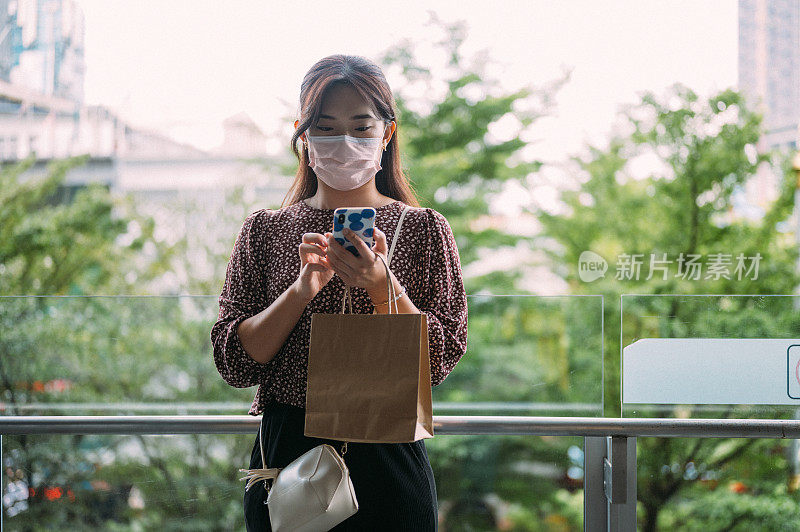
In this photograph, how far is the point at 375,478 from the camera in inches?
38.1

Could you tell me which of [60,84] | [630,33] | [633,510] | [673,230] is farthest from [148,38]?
[633,510]

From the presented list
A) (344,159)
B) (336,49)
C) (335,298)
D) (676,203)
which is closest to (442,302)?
(335,298)

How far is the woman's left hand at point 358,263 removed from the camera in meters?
0.85

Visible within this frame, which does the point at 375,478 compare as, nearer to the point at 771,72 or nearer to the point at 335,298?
the point at 335,298

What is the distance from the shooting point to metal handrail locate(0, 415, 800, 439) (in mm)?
1333

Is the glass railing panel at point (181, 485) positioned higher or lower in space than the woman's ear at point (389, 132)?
lower

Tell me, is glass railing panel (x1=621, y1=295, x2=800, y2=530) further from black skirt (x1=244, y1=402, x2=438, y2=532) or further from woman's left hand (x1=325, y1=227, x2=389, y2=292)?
woman's left hand (x1=325, y1=227, x2=389, y2=292)

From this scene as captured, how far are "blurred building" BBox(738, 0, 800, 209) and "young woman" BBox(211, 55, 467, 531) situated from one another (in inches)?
133

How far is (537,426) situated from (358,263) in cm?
68

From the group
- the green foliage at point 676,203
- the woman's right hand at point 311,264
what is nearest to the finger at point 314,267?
the woman's right hand at point 311,264

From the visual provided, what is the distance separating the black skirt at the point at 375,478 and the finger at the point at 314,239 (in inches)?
10.3

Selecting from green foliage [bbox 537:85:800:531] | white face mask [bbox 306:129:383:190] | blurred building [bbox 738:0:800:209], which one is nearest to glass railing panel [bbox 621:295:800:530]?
white face mask [bbox 306:129:383:190]

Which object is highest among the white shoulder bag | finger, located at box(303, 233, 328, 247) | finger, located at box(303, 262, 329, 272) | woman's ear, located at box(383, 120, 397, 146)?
woman's ear, located at box(383, 120, 397, 146)

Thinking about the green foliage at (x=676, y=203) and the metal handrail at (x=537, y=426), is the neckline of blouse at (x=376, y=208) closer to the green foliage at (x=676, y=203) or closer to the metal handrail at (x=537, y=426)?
the metal handrail at (x=537, y=426)
